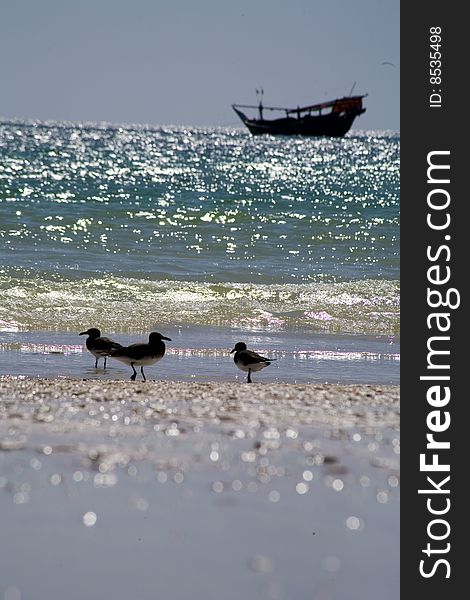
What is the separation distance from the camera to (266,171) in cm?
5412

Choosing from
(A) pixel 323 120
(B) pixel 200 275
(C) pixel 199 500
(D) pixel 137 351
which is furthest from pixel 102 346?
(A) pixel 323 120

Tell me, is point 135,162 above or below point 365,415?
above

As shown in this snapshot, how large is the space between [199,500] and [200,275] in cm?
1404

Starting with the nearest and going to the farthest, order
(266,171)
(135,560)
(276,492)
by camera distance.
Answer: (135,560), (276,492), (266,171)

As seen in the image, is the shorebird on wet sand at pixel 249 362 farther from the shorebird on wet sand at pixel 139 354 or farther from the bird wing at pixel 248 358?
the shorebird on wet sand at pixel 139 354

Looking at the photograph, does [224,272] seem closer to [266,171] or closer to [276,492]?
[276,492]

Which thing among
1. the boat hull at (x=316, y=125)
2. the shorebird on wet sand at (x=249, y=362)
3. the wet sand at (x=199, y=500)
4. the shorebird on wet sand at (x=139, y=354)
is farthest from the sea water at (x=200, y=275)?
the boat hull at (x=316, y=125)

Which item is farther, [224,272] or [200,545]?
[224,272]

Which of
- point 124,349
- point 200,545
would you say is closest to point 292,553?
point 200,545

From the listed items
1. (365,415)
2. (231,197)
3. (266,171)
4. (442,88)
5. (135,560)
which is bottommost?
(135,560)

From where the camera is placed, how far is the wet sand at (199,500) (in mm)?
4062

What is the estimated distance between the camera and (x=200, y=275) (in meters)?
18.9
